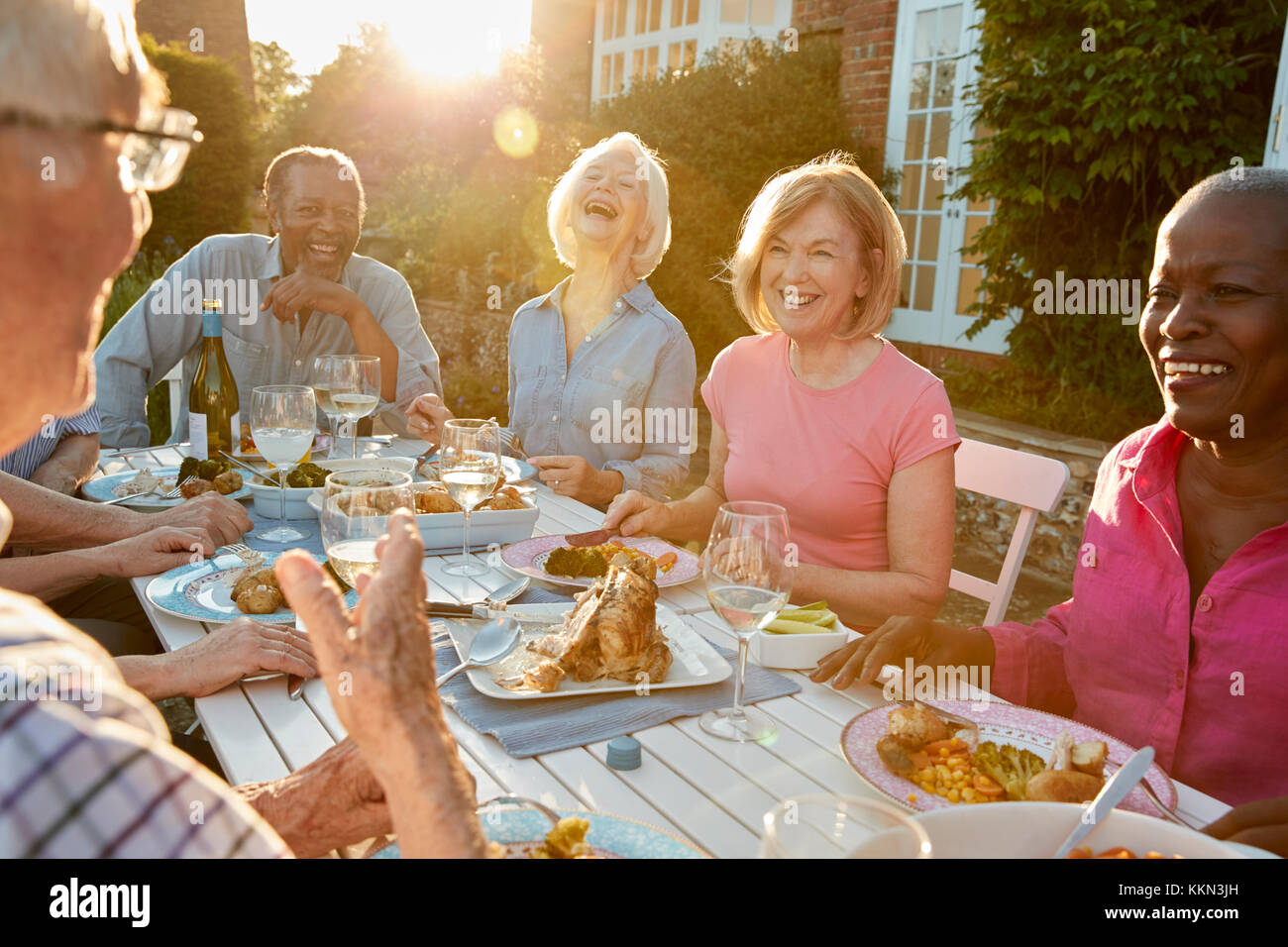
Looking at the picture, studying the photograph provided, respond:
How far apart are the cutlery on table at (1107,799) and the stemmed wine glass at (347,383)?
106 inches

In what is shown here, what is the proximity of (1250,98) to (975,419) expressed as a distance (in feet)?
7.96

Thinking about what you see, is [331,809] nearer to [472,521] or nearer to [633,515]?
[472,521]

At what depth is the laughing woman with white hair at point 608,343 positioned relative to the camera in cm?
403

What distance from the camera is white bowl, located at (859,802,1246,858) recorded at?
1009mm

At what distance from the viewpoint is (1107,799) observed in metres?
1.02

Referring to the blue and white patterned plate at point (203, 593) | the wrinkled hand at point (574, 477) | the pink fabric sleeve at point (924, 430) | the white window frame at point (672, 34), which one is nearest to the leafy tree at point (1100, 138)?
the pink fabric sleeve at point (924, 430)

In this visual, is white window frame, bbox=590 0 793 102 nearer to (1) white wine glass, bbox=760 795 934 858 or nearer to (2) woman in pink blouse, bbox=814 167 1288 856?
(2) woman in pink blouse, bbox=814 167 1288 856

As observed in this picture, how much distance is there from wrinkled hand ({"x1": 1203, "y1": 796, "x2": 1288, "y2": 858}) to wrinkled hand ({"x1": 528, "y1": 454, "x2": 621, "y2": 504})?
220 cm

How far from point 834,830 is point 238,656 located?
4.13ft

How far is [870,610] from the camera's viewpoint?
8.23 ft

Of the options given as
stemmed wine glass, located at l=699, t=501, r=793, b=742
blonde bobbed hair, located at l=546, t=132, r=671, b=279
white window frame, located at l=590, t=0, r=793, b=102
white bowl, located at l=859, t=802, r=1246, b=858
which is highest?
white window frame, located at l=590, t=0, r=793, b=102

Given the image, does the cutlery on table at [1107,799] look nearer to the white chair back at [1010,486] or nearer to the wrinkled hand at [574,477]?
the white chair back at [1010,486]

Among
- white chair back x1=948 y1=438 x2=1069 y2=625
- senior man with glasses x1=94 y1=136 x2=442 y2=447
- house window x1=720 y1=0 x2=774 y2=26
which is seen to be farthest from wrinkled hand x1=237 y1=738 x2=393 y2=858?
house window x1=720 y1=0 x2=774 y2=26

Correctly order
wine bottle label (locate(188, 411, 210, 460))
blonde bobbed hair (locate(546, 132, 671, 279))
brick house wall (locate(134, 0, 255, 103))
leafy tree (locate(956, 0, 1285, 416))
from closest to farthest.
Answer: wine bottle label (locate(188, 411, 210, 460)) < blonde bobbed hair (locate(546, 132, 671, 279)) < leafy tree (locate(956, 0, 1285, 416)) < brick house wall (locate(134, 0, 255, 103))
